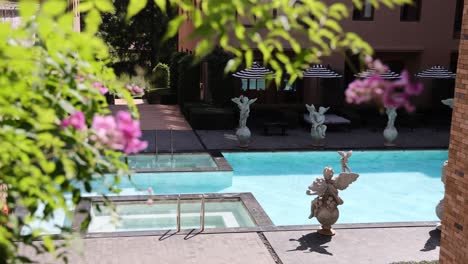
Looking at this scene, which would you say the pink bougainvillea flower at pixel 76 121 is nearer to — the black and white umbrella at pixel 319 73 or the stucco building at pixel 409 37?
the black and white umbrella at pixel 319 73

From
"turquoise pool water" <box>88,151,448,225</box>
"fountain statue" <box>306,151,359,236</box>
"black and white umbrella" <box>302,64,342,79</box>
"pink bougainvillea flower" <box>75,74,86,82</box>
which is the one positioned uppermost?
"pink bougainvillea flower" <box>75,74,86,82</box>

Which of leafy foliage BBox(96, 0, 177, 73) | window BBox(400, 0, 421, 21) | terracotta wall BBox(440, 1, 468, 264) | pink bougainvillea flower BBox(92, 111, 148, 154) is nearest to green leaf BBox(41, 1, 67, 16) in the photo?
pink bougainvillea flower BBox(92, 111, 148, 154)

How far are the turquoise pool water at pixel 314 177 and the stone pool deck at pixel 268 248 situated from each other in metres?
3.12

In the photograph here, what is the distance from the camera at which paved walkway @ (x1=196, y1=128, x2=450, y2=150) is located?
887 inches

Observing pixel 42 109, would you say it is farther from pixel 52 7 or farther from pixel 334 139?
pixel 334 139

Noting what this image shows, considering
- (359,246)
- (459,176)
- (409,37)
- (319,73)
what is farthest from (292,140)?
(459,176)

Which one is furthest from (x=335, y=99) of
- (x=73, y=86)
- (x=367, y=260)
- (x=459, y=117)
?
(x=73, y=86)

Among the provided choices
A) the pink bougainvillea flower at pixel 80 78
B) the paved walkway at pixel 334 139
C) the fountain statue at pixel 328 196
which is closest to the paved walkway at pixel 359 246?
the fountain statue at pixel 328 196

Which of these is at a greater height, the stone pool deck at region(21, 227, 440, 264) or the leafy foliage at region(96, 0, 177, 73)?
the leafy foliage at region(96, 0, 177, 73)

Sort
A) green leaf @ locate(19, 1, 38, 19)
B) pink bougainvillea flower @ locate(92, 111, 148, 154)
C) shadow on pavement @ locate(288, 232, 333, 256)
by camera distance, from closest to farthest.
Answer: green leaf @ locate(19, 1, 38, 19) → pink bougainvillea flower @ locate(92, 111, 148, 154) → shadow on pavement @ locate(288, 232, 333, 256)

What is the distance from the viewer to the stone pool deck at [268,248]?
10906 mm

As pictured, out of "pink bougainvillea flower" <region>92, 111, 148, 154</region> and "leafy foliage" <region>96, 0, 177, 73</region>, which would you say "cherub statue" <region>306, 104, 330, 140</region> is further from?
"leafy foliage" <region>96, 0, 177, 73</region>

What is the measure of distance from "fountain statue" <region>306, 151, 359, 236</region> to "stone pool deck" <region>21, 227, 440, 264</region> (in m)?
0.35

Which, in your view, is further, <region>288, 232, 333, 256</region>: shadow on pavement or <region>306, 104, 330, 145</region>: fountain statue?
<region>306, 104, 330, 145</region>: fountain statue
